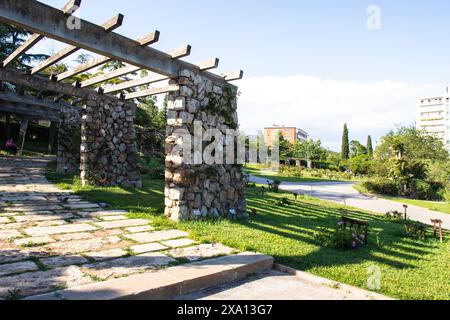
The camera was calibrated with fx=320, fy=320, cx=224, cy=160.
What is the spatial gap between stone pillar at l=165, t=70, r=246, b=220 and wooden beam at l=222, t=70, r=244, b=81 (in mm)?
298

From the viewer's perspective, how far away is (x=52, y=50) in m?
22.6

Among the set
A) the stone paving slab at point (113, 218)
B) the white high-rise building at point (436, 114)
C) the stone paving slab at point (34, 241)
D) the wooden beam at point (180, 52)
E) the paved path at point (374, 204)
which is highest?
the white high-rise building at point (436, 114)

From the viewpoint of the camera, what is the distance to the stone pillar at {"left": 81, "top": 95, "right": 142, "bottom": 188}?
32.8 feet

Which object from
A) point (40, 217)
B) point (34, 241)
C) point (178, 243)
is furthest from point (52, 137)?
point (178, 243)

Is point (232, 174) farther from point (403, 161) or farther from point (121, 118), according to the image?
point (403, 161)

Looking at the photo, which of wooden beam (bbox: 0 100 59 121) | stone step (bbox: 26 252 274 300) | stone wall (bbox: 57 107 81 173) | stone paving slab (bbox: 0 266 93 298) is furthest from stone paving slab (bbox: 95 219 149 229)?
wooden beam (bbox: 0 100 59 121)

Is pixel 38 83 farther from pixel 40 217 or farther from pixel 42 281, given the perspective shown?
pixel 42 281

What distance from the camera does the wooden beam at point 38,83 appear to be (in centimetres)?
765

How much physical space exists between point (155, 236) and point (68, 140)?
32.3 feet

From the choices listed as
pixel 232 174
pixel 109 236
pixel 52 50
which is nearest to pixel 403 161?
pixel 232 174

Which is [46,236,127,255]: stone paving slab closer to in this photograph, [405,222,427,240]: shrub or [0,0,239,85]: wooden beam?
[0,0,239,85]: wooden beam

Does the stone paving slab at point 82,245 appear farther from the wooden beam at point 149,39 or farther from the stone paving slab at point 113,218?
the wooden beam at point 149,39

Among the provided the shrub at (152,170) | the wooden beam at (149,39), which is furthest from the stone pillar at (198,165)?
the shrub at (152,170)

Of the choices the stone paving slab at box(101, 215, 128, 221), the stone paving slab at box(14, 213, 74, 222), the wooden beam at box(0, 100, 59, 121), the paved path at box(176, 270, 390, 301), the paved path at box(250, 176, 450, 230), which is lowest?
the paved path at box(250, 176, 450, 230)
